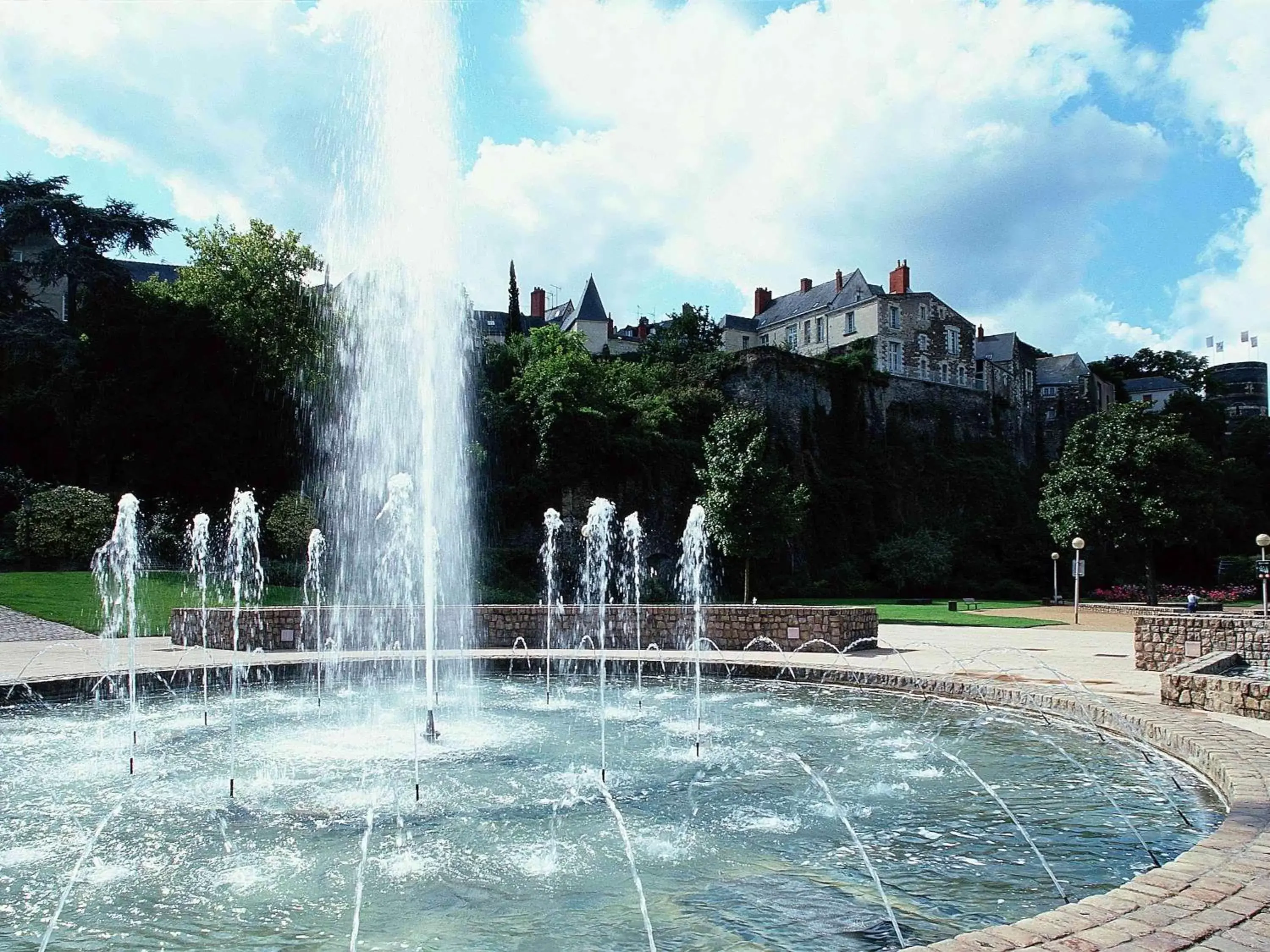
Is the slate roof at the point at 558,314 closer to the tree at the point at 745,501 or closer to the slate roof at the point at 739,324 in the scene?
the slate roof at the point at 739,324

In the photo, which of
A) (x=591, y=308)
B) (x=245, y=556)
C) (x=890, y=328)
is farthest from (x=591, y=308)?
(x=245, y=556)

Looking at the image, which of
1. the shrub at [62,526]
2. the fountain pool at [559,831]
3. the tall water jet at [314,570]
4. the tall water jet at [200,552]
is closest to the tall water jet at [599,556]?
the tall water jet at [314,570]

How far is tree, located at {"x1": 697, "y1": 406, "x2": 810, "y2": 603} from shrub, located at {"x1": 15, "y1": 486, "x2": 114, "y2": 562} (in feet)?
66.1

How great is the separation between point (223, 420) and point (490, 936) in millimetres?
33344

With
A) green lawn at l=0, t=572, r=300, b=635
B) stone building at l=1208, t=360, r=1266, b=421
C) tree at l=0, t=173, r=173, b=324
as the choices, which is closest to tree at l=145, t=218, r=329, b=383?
tree at l=0, t=173, r=173, b=324

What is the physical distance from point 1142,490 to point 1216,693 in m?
28.8

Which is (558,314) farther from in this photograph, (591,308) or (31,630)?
(31,630)

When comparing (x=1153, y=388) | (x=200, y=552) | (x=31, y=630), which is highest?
(x=1153, y=388)

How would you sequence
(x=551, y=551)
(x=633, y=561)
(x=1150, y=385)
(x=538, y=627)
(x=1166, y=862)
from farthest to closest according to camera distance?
(x=1150, y=385) → (x=633, y=561) → (x=551, y=551) → (x=538, y=627) → (x=1166, y=862)

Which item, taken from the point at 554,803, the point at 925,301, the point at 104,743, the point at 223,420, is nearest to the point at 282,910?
the point at 554,803

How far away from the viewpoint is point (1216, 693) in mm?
10016

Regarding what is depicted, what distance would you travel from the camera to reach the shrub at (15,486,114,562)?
91.3 feet

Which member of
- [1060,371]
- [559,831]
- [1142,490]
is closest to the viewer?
[559,831]

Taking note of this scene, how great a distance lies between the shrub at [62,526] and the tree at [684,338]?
Result: 27870 mm
